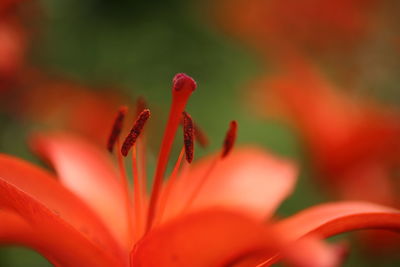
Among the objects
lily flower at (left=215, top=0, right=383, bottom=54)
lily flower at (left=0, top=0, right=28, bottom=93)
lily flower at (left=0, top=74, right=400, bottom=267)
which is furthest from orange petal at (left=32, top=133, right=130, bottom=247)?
lily flower at (left=215, top=0, right=383, bottom=54)

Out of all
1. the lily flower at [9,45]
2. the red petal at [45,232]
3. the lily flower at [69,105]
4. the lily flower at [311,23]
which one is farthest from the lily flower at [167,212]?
the lily flower at [311,23]

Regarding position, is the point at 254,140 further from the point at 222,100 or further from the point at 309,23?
the point at 309,23

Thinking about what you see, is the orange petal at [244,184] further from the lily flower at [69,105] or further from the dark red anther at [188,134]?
the lily flower at [69,105]

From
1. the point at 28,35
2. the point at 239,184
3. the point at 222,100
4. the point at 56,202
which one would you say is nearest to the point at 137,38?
the point at 222,100

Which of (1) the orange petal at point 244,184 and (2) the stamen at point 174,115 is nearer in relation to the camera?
(2) the stamen at point 174,115

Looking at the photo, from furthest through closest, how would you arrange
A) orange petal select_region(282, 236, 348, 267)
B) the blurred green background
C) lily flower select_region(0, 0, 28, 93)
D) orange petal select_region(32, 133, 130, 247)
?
the blurred green background, lily flower select_region(0, 0, 28, 93), orange petal select_region(32, 133, 130, 247), orange petal select_region(282, 236, 348, 267)

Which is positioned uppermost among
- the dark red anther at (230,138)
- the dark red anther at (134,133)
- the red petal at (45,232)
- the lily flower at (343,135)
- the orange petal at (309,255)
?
the orange petal at (309,255)

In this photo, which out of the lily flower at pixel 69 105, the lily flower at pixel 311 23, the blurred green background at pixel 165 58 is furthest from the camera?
the lily flower at pixel 311 23

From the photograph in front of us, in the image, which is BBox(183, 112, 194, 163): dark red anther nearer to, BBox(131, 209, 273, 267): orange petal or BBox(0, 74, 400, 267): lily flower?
BBox(0, 74, 400, 267): lily flower
